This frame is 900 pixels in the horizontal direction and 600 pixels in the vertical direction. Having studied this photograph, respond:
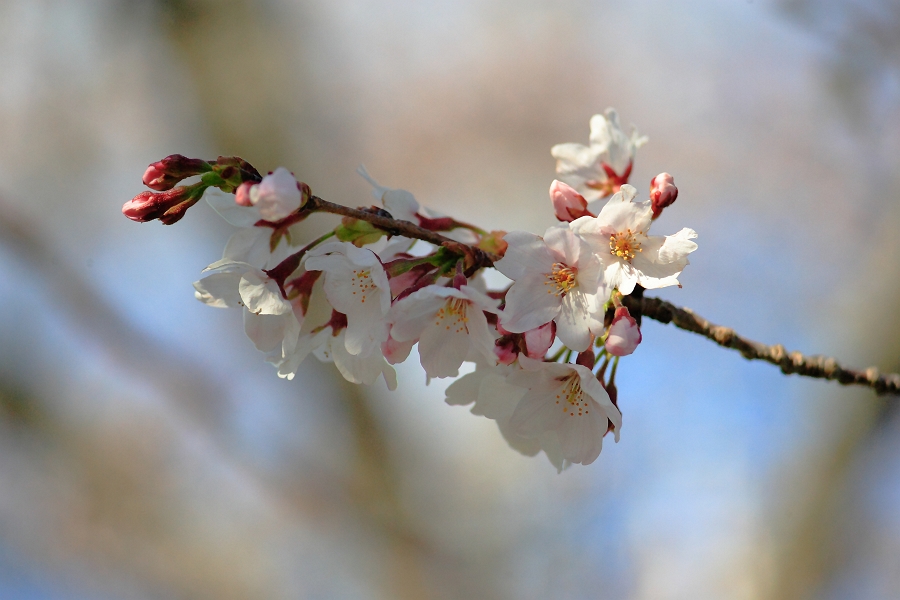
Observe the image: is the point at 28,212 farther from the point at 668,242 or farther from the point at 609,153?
the point at 668,242

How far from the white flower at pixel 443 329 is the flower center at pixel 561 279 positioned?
9 cm

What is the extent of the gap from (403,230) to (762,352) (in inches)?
28.5

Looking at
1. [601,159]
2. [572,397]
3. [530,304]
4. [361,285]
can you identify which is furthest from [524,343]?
[601,159]

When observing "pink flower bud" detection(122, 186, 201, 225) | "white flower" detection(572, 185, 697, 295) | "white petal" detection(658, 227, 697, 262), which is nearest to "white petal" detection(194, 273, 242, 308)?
"pink flower bud" detection(122, 186, 201, 225)

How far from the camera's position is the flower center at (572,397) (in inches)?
37.2

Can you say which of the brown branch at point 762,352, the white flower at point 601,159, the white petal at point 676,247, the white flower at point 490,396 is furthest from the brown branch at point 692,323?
the white flower at point 601,159

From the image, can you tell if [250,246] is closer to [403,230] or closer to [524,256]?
[403,230]

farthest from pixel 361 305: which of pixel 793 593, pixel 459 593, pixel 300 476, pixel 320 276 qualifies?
pixel 459 593

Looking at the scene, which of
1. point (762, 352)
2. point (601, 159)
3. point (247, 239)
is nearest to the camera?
point (247, 239)

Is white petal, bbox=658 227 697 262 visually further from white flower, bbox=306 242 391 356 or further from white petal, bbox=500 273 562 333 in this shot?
white flower, bbox=306 242 391 356

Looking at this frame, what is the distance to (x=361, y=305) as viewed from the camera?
0.90 meters

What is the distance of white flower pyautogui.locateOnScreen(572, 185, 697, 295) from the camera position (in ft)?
2.80

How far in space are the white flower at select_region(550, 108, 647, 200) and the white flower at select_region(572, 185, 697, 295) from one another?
0.49m

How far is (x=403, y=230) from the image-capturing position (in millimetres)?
873
